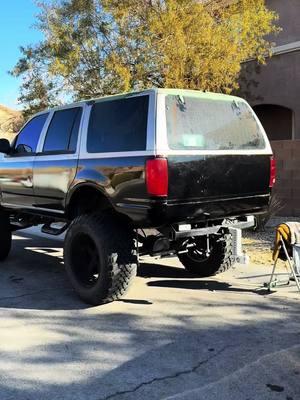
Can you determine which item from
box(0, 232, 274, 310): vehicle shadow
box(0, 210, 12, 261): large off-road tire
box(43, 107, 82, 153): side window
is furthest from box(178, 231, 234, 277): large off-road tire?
box(0, 210, 12, 261): large off-road tire

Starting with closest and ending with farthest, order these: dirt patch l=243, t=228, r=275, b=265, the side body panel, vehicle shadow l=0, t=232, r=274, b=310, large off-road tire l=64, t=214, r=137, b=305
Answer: large off-road tire l=64, t=214, r=137, b=305
vehicle shadow l=0, t=232, r=274, b=310
the side body panel
dirt patch l=243, t=228, r=275, b=265

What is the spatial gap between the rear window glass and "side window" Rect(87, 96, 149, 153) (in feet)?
0.90

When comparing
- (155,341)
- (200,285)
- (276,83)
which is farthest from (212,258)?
(276,83)

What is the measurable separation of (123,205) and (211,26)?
7325 mm

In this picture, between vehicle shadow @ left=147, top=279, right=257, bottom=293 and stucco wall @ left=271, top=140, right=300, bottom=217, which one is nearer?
vehicle shadow @ left=147, top=279, right=257, bottom=293

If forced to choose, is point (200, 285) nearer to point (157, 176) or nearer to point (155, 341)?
point (155, 341)

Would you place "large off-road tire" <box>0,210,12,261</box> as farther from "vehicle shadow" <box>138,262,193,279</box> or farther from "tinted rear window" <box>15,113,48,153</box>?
"vehicle shadow" <box>138,262,193,279</box>

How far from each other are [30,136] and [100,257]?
244 cm

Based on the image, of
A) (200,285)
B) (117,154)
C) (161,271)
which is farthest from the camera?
(161,271)

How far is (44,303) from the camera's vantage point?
6.12 metres

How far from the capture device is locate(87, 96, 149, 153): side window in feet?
17.7

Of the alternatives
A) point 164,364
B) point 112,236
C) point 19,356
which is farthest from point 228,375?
point 112,236

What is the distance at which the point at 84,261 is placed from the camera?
6.21m

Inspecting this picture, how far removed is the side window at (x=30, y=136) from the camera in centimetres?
716
